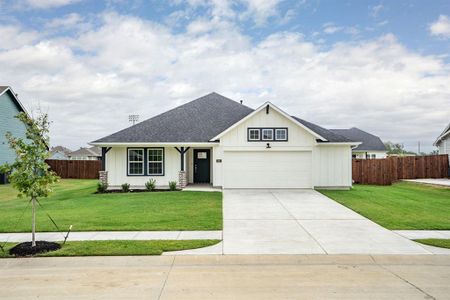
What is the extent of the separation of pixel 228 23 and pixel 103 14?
5.98 meters

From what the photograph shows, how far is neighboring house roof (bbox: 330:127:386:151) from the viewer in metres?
41.8

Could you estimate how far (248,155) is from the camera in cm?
1966

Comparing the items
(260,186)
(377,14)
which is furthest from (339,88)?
(260,186)

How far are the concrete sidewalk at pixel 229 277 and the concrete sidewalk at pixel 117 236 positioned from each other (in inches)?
63.8

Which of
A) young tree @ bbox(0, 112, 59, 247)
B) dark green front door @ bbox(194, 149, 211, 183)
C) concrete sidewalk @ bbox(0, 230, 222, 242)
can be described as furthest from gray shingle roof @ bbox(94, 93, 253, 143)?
young tree @ bbox(0, 112, 59, 247)

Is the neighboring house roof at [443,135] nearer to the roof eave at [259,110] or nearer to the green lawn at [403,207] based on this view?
the green lawn at [403,207]

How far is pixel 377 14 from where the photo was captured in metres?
16.6

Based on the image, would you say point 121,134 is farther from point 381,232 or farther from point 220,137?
point 381,232

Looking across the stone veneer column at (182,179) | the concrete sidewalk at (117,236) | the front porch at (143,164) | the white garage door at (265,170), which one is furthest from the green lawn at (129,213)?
the front porch at (143,164)

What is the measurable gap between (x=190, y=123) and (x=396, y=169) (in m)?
16.3

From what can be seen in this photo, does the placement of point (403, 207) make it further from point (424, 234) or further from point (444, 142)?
point (444, 142)

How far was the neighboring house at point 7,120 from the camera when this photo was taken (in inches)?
1102

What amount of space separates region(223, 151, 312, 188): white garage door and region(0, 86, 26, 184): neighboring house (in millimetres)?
19270

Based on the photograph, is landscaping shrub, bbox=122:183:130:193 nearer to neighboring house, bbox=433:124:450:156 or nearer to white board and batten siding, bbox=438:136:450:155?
neighboring house, bbox=433:124:450:156
